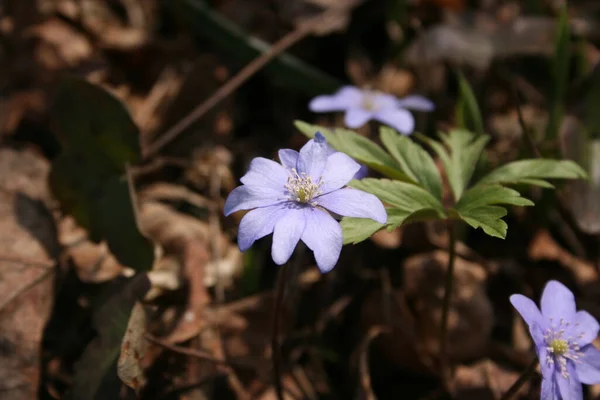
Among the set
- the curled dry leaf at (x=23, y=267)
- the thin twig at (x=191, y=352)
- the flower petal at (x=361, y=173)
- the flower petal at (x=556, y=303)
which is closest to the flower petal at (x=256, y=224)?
the flower petal at (x=361, y=173)

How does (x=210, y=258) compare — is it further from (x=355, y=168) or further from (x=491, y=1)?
(x=491, y=1)

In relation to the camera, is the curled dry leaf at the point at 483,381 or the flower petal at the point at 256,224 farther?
the curled dry leaf at the point at 483,381

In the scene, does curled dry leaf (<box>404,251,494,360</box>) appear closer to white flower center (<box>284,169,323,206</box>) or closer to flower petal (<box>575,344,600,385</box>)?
flower petal (<box>575,344,600,385</box>)

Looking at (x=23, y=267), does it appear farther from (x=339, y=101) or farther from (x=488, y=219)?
(x=488, y=219)

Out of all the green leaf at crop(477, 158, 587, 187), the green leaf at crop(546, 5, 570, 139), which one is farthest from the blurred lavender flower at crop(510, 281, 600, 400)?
the green leaf at crop(546, 5, 570, 139)

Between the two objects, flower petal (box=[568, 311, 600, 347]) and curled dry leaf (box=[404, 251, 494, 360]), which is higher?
flower petal (box=[568, 311, 600, 347])

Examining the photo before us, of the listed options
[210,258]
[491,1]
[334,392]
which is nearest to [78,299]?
[210,258]

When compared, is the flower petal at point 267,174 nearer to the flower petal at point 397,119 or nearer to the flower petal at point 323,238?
the flower petal at point 323,238
